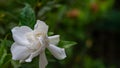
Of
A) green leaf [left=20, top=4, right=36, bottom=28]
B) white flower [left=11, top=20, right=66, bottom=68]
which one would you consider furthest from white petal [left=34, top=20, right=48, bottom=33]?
green leaf [left=20, top=4, right=36, bottom=28]

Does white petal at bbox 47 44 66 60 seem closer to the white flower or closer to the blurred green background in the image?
the white flower

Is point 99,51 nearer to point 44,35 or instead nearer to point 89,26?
point 89,26

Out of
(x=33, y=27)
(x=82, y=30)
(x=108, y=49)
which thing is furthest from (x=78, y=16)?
(x=108, y=49)

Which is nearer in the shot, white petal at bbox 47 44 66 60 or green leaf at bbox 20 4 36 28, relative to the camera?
white petal at bbox 47 44 66 60

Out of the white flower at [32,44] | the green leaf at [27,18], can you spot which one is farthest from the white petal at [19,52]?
the green leaf at [27,18]

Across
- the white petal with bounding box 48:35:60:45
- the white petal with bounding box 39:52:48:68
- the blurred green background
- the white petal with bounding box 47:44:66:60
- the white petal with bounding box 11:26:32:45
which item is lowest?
the blurred green background

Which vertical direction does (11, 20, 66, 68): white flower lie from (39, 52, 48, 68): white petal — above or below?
above

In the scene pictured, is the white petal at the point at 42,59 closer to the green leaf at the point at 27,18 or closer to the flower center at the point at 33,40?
the flower center at the point at 33,40
